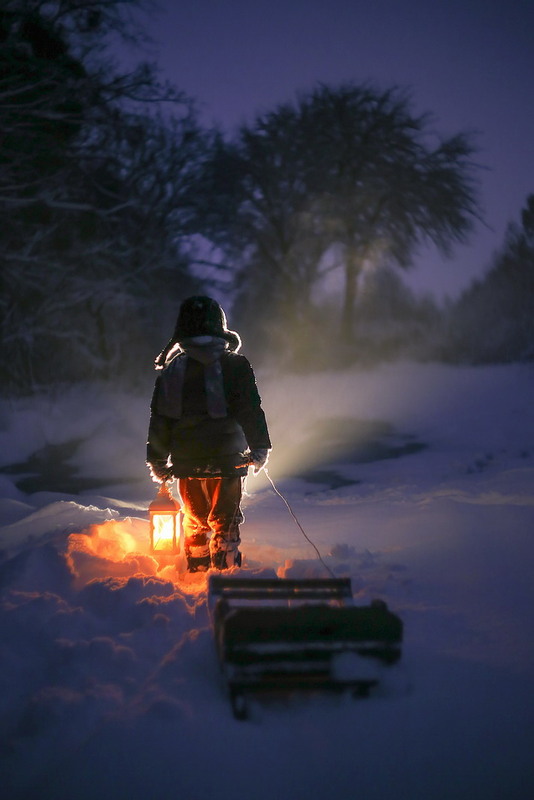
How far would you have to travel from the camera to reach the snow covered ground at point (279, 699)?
218 centimetres

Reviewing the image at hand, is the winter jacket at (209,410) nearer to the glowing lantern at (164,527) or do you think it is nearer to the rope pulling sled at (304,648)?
the glowing lantern at (164,527)

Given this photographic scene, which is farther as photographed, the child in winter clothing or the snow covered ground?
the child in winter clothing

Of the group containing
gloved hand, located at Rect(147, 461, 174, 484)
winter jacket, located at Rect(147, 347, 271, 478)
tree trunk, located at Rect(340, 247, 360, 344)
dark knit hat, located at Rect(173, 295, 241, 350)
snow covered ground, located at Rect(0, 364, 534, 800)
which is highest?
tree trunk, located at Rect(340, 247, 360, 344)

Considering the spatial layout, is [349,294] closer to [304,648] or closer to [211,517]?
[211,517]

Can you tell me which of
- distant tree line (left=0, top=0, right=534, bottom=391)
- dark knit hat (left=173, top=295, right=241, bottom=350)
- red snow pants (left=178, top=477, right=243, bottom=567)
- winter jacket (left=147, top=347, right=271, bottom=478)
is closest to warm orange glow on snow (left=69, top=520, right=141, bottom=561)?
red snow pants (left=178, top=477, right=243, bottom=567)

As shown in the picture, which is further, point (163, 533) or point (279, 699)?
point (163, 533)

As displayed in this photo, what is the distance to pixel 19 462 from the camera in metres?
12.0

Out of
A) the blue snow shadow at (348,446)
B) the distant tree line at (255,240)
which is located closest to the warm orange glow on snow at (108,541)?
the blue snow shadow at (348,446)

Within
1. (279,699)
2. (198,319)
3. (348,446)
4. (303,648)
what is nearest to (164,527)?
(198,319)

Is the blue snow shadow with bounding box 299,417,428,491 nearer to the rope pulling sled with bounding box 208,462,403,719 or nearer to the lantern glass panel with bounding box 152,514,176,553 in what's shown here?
the lantern glass panel with bounding box 152,514,176,553

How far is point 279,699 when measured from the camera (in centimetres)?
257

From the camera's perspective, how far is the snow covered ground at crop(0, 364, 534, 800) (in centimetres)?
218

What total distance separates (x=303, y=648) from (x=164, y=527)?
1749 mm

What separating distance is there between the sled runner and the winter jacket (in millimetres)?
1504
